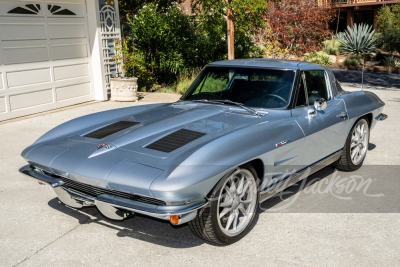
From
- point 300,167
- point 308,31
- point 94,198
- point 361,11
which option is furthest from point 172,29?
point 361,11

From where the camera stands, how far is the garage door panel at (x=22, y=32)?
353 inches

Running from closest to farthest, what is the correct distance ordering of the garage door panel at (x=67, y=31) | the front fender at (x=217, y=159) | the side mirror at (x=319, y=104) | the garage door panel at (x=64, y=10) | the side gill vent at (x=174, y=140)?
the front fender at (x=217, y=159) → the side gill vent at (x=174, y=140) → the side mirror at (x=319, y=104) → the garage door panel at (x=64, y=10) → the garage door panel at (x=67, y=31)

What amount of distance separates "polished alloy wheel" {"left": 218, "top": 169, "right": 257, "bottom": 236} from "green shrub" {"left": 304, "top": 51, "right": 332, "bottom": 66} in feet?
60.0

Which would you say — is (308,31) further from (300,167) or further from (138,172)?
(138,172)

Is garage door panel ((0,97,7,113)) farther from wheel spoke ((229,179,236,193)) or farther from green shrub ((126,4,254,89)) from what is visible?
wheel spoke ((229,179,236,193))

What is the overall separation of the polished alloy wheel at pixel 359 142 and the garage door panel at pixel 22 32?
739 cm

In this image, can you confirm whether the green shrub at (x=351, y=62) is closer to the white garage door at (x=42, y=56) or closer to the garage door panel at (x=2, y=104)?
the white garage door at (x=42, y=56)

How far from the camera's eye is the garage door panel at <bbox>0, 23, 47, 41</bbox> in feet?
29.4

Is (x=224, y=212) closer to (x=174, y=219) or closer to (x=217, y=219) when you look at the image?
(x=217, y=219)

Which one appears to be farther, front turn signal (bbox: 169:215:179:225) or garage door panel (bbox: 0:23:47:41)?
garage door panel (bbox: 0:23:47:41)

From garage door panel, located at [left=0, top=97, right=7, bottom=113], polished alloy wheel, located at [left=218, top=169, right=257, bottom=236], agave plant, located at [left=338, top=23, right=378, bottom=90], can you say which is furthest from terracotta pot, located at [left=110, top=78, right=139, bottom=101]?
agave plant, located at [left=338, top=23, right=378, bottom=90]

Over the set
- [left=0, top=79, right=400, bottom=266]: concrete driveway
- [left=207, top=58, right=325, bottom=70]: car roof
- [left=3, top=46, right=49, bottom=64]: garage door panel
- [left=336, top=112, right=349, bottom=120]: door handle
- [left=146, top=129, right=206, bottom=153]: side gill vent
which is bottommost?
[left=0, top=79, right=400, bottom=266]: concrete driveway

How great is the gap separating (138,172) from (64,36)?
826cm

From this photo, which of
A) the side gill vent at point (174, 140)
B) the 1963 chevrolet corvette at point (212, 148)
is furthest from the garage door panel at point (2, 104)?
the side gill vent at point (174, 140)
